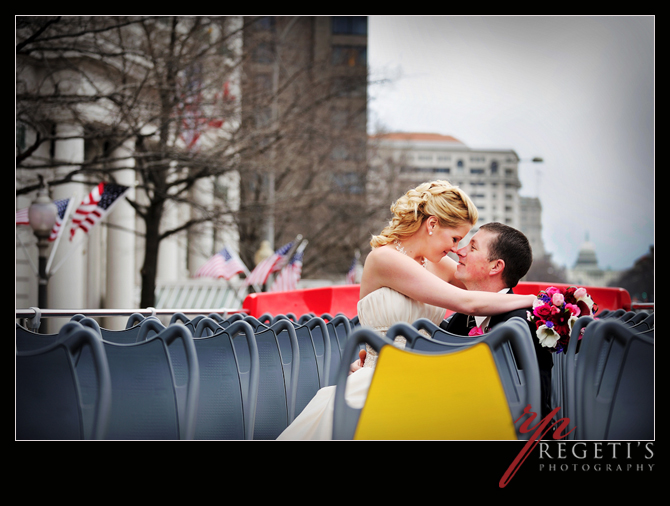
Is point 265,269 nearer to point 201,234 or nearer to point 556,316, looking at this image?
point 201,234

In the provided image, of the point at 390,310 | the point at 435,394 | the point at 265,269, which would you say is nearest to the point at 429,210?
the point at 390,310

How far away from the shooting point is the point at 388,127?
28.8 meters

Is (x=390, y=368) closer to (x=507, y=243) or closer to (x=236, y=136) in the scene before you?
(x=507, y=243)

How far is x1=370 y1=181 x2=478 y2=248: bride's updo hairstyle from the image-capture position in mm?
4051

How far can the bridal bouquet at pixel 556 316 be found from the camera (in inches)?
125

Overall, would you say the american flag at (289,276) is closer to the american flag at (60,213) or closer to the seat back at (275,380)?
the american flag at (60,213)

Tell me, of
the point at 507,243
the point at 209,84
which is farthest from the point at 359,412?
the point at 209,84

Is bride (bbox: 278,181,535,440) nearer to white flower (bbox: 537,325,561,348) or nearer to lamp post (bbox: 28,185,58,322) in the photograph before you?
white flower (bbox: 537,325,561,348)

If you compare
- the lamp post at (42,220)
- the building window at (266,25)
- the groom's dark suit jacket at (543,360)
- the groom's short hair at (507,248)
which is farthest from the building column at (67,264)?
the groom's dark suit jacket at (543,360)

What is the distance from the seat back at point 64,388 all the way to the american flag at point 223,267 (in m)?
15.4

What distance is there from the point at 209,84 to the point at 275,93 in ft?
14.5

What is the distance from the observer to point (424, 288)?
12.5ft

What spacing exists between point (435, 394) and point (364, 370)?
62cm

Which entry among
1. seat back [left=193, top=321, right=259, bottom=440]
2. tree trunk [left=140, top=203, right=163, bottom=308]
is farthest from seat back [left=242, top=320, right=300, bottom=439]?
tree trunk [left=140, top=203, right=163, bottom=308]
